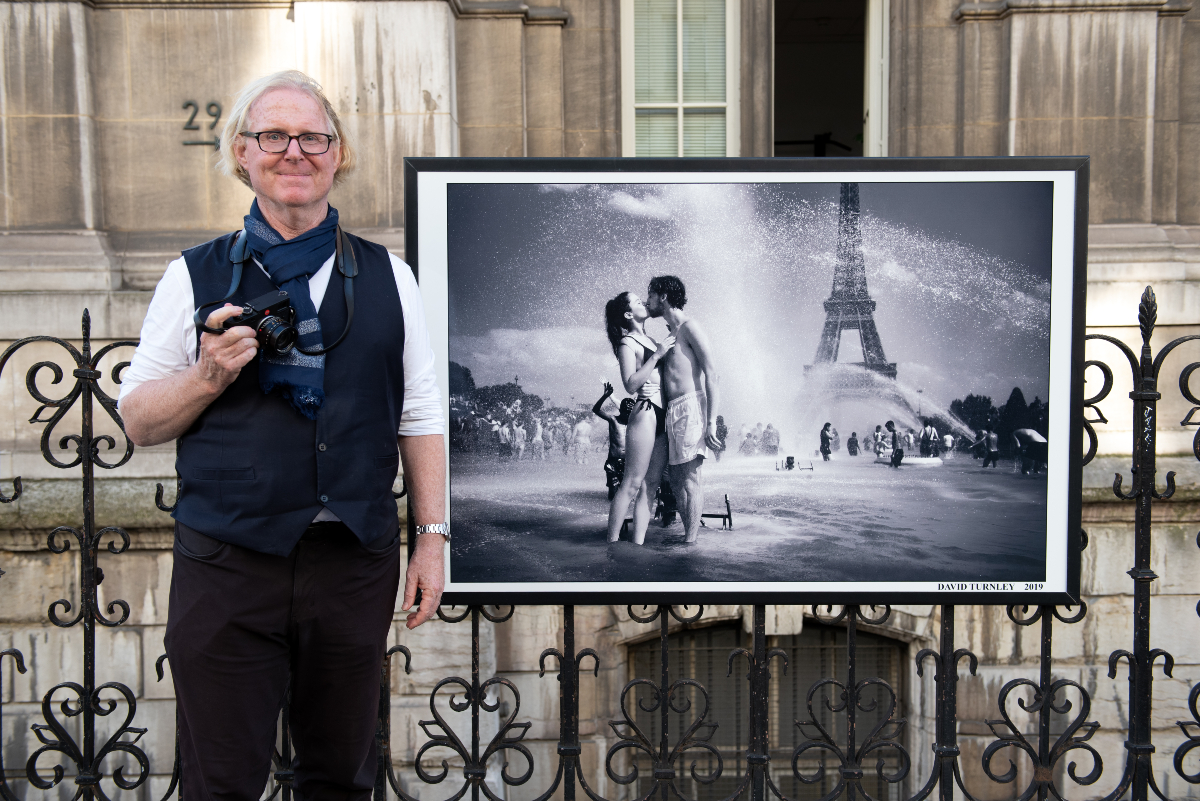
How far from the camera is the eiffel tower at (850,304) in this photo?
279 cm

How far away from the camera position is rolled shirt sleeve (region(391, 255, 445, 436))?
7.45 feet

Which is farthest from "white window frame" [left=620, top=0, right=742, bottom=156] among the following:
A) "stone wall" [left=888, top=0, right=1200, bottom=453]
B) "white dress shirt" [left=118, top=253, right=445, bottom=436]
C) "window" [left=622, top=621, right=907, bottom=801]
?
"white dress shirt" [left=118, top=253, right=445, bottom=436]

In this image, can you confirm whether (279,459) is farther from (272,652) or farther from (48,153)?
(48,153)

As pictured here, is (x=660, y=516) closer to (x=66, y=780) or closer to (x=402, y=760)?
(x=402, y=760)

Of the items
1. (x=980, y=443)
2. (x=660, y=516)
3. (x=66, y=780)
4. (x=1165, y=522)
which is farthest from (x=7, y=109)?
(x=1165, y=522)

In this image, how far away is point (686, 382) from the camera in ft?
9.16

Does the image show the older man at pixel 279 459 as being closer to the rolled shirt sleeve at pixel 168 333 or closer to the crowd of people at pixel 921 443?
the rolled shirt sleeve at pixel 168 333

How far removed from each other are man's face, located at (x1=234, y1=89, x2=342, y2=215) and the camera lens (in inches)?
15.1

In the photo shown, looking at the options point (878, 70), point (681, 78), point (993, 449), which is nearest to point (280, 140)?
point (993, 449)

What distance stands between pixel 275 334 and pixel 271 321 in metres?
0.03

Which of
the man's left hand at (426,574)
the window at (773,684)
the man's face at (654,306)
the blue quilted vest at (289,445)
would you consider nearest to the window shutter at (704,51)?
the man's face at (654,306)

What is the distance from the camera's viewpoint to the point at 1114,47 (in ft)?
16.1

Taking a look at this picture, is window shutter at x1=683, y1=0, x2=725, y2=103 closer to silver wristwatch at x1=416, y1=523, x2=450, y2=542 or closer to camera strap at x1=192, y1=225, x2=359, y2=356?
camera strap at x1=192, y1=225, x2=359, y2=356

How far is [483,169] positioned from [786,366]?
1153 mm
